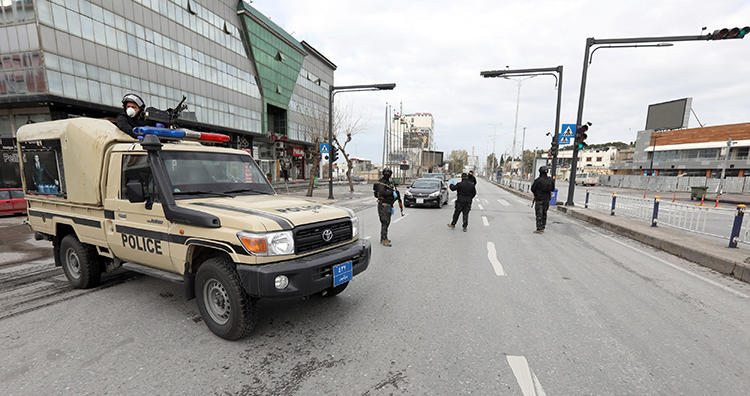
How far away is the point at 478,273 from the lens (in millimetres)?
5395

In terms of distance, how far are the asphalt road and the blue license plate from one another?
22.9 inches

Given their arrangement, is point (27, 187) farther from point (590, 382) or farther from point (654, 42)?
point (654, 42)

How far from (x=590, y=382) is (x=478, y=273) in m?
2.84

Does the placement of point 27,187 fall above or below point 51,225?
above

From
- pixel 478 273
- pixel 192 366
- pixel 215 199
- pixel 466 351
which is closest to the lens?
pixel 192 366

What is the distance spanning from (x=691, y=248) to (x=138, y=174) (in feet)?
34.4

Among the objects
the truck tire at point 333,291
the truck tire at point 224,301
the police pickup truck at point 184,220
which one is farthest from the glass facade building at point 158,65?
the truck tire at point 224,301

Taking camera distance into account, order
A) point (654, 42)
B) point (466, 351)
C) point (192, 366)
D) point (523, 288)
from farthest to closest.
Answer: point (654, 42), point (523, 288), point (466, 351), point (192, 366)

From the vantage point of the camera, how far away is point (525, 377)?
2611mm

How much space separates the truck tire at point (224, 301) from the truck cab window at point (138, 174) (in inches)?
45.6

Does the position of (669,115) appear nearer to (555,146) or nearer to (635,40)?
(555,146)

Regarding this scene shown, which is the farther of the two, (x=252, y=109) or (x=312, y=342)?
(x=252, y=109)

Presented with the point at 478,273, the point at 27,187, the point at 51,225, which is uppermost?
the point at 27,187

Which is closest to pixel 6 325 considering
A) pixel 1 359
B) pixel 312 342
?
pixel 1 359
